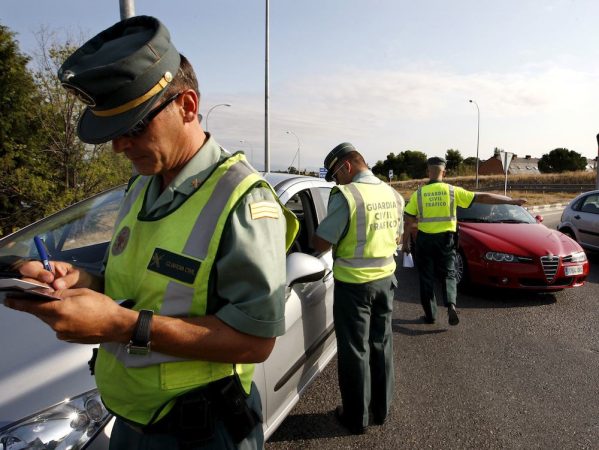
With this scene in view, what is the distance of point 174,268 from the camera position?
1.12 m

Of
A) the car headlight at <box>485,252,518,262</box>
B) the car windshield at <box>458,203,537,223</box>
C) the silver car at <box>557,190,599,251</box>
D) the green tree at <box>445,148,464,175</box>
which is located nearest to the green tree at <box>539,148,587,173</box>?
the green tree at <box>445,148,464,175</box>

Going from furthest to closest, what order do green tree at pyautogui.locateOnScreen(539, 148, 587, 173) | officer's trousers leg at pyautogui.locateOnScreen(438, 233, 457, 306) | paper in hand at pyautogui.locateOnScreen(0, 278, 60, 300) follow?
1. green tree at pyautogui.locateOnScreen(539, 148, 587, 173)
2. officer's trousers leg at pyautogui.locateOnScreen(438, 233, 457, 306)
3. paper in hand at pyautogui.locateOnScreen(0, 278, 60, 300)

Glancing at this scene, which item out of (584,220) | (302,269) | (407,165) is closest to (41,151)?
(302,269)

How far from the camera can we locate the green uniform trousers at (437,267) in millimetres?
4793

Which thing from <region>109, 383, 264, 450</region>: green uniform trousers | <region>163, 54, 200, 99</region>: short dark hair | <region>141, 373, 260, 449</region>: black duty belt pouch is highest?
<region>163, 54, 200, 99</region>: short dark hair

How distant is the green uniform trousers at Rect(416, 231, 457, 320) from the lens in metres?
4.79

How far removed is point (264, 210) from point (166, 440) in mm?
704

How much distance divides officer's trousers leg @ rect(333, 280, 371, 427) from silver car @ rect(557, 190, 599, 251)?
288 inches

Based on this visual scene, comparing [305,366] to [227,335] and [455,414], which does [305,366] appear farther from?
[227,335]

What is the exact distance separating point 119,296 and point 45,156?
8702mm

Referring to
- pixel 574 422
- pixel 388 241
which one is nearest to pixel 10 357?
pixel 388 241

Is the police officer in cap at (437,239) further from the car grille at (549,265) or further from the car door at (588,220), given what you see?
the car door at (588,220)

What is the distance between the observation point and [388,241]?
2928 mm

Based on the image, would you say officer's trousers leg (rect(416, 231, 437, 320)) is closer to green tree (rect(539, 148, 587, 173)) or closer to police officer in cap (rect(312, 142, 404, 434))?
police officer in cap (rect(312, 142, 404, 434))
